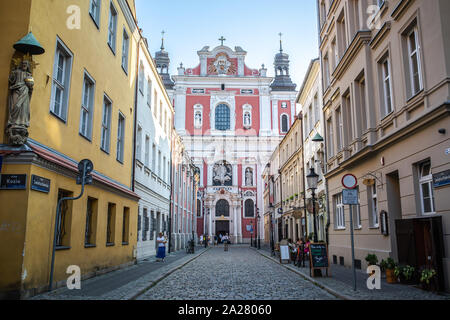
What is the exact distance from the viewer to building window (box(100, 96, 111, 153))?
51.1 ft

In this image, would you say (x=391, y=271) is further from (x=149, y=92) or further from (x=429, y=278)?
(x=149, y=92)

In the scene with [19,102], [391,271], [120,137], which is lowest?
[391,271]

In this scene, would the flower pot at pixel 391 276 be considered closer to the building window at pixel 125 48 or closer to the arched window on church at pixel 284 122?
the building window at pixel 125 48

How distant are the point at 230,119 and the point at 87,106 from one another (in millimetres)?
51818

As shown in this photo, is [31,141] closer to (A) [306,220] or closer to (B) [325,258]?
(B) [325,258]

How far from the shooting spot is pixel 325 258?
14.2 meters

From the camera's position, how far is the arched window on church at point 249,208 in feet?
206

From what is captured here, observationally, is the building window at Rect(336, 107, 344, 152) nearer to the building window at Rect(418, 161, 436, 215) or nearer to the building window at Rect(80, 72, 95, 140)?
the building window at Rect(418, 161, 436, 215)

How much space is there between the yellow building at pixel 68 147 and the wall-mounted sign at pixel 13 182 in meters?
0.02

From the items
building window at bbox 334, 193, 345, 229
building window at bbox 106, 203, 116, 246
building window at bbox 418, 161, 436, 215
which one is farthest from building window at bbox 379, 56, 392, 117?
building window at bbox 106, 203, 116, 246

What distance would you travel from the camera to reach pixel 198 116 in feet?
213

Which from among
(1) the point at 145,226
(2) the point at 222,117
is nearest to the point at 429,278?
(1) the point at 145,226

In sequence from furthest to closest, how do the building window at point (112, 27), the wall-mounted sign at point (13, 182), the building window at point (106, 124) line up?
the building window at point (112, 27), the building window at point (106, 124), the wall-mounted sign at point (13, 182)

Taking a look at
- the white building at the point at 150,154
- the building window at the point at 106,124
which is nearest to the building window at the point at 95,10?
the building window at the point at 106,124
